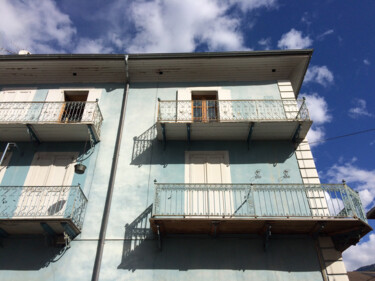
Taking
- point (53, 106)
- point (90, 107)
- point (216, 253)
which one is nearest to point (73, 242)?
point (216, 253)

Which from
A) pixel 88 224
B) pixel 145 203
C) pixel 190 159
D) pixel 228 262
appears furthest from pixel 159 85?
pixel 228 262

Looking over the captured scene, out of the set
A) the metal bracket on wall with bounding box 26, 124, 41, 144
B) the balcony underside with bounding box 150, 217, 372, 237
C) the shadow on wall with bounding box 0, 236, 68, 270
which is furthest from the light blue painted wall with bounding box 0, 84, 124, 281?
the balcony underside with bounding box 150, 217, 372, 237

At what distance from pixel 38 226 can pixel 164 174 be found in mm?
4047

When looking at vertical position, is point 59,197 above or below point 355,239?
above

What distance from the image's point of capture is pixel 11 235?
9508 millimetres

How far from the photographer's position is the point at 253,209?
30.9 ft

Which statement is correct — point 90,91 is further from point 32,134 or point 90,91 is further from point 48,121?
point 32,134

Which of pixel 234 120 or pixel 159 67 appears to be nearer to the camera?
pixel 234 120

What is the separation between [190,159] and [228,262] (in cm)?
364

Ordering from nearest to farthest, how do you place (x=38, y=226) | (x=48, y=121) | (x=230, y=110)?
(x=38, y=226) < (x=48, y=121) < (x=230, y=110)

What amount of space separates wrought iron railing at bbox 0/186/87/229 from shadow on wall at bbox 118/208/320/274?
1706 mm

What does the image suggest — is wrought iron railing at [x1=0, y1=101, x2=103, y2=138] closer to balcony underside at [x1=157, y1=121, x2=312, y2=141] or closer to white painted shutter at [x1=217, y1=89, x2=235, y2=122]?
balcony underside at [x1=157, y1=121, x2=312, y2=141]

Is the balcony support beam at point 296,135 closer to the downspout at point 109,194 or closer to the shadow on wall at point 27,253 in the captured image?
the downspout at point 109,194

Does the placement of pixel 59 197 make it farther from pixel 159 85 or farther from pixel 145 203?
pixel 159 85
